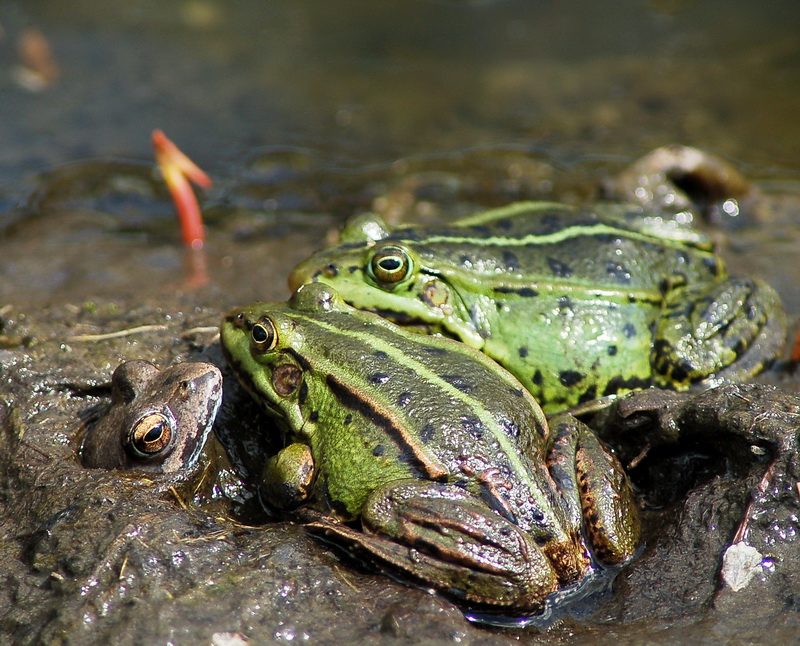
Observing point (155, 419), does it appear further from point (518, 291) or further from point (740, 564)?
point (740, 564)

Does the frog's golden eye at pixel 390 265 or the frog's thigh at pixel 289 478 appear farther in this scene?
the frog's golden eye at pixel 390 265

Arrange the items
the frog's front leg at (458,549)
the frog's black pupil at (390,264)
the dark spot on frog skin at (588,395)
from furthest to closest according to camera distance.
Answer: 1. the dark spot on frog skin at (588,395)
2. the frog's black pupil at (390,264)
3. the frog's front leg at (458,549)

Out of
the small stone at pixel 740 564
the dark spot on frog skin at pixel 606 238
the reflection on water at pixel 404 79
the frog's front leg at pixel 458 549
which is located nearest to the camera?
the frog's front leg at pixel 458 549

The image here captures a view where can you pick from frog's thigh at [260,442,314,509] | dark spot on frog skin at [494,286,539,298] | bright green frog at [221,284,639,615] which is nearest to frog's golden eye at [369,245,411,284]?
bright green frog at [221,284,639,615]

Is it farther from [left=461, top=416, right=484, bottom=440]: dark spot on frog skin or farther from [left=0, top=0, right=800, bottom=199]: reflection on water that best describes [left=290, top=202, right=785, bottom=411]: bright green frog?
[left=0, top=0, right=800, bottom=199]: reflection on water

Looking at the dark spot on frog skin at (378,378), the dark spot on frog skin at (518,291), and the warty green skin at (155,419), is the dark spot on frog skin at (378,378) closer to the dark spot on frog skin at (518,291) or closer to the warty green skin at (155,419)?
the warty green skin at (155,419)

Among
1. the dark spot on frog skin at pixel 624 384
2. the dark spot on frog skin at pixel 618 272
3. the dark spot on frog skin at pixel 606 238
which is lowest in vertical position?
the dark spot on frog skin at pixel 624 384

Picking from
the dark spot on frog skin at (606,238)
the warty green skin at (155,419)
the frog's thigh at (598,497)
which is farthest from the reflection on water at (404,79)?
the frog's thigh at (598,497)
